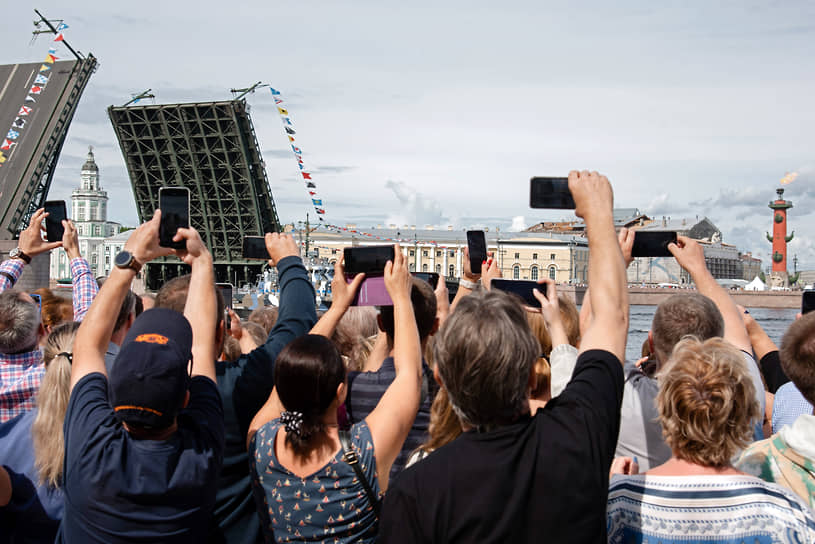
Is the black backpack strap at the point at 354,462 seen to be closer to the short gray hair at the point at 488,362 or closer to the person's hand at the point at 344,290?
the short gray hair at the point at 488,362

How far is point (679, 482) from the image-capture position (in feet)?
4.08

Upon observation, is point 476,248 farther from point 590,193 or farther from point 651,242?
point 590,193

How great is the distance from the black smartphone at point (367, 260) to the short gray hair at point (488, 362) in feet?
2.10

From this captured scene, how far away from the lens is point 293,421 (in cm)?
135

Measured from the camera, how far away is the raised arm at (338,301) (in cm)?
167

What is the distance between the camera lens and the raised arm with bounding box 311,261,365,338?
1667mm

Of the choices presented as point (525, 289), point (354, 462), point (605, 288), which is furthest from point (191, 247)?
point (605, 288)

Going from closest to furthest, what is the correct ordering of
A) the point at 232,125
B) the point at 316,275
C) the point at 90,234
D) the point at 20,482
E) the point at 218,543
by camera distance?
the point at 218,543, the point at 20,482, the point at 232,125, the point at 316,275, the point at 90,234

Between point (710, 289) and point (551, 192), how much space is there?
69 cm

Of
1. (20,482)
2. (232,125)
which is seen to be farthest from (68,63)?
(20,482)

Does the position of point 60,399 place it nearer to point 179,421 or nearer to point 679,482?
point 179,421

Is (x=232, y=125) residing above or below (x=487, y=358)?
above

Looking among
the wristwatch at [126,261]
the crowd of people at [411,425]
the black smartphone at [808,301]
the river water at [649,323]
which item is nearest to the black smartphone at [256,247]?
the crowd of people at [411,425]

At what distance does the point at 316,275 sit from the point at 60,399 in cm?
1990
